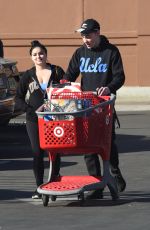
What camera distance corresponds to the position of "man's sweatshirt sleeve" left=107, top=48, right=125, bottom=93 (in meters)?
10.2

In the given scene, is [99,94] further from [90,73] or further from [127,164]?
[127,164]

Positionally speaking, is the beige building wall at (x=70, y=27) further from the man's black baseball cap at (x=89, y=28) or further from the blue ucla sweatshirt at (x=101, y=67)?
the man's black baseball cap at (x=89, y=28)

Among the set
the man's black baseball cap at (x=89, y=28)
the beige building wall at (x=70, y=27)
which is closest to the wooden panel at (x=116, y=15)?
the beige building wall at (x=70, y=27)

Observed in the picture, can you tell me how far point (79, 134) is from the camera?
9578 millimetres

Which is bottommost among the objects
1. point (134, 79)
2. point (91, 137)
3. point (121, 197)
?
point (134, 79)

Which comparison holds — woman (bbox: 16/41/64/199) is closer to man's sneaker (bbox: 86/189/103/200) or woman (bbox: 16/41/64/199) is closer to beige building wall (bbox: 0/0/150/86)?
man's sneaker (bbox: 86/189/103/200)

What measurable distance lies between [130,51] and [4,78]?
886cm

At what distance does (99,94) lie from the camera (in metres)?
9.98

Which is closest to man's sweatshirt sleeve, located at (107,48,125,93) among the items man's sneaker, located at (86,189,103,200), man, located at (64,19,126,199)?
man, located at (64,19,126,199)

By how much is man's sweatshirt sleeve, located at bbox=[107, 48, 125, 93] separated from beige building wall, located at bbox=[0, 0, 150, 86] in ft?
42.0

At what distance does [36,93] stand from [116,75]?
854 mm

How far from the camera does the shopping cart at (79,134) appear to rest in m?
9.59

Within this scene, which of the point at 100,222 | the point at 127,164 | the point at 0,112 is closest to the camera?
the point at 100,222

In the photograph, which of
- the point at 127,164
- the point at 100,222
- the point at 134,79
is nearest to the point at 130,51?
the point at 134,79
